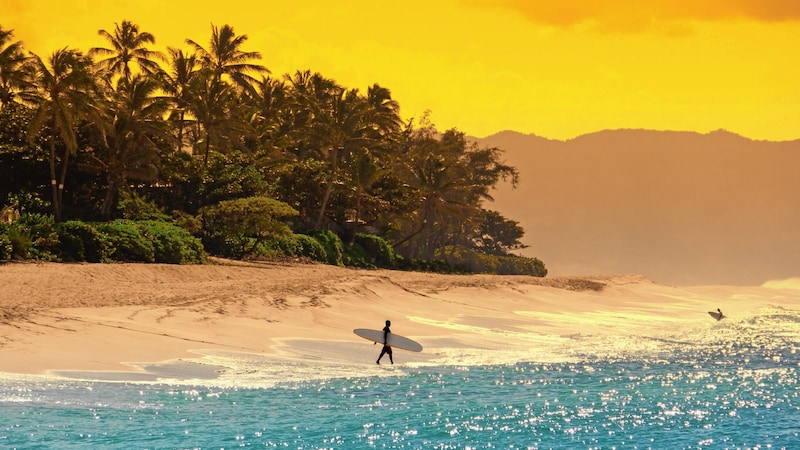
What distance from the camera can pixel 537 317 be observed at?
137 feet

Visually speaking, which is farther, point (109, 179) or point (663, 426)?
point (109, 179)

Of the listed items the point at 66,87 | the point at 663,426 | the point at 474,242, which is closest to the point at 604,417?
the point at 663,426

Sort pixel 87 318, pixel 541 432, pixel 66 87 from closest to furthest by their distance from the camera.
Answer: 1. pixel 541 432
2. pixel 87 318
3. pixel 66 87

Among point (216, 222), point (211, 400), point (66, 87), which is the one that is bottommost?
point (211, 400)

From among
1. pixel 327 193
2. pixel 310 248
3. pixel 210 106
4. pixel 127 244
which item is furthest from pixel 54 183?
pixel 327 193

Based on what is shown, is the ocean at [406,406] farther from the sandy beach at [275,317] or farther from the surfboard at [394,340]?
the sandy beach at [275,317]

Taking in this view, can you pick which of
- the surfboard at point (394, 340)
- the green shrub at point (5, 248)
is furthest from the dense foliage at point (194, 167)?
the surfboard at point (394, 340)

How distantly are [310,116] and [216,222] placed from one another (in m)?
26.5

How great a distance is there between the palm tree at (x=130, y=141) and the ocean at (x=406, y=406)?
2988 cm

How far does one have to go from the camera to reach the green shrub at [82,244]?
42.8m

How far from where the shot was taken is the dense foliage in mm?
47375

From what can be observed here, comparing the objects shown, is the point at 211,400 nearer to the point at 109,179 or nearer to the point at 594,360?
the point at 594,360

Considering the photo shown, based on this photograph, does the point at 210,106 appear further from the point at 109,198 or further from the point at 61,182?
the point at 61,182

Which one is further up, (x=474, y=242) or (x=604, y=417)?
(x=474, y=242)
